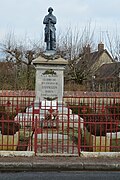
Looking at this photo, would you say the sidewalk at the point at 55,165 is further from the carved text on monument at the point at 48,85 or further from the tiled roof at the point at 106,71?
the tiled roof at the point at 106,71

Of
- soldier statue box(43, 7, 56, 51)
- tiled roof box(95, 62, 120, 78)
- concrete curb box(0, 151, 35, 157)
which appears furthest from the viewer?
tiled roof box(95, 62, 120, 78)

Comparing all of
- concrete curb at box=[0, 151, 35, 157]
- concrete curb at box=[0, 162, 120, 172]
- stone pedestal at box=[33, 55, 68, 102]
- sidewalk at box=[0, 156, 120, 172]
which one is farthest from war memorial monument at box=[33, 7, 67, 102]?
concrete curb at box=[0, 162, 120, 172]

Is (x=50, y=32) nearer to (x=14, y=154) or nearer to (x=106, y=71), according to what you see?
(x=14, y=154)

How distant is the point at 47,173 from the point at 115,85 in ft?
95.9

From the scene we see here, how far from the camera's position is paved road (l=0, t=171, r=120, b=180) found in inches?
242

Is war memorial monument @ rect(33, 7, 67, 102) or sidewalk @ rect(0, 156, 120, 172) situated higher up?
war memorial monument @ rect(33, 7, 67, 102)

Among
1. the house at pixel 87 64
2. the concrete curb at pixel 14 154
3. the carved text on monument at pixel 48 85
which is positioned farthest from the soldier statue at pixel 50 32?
the house at pixel 87 64

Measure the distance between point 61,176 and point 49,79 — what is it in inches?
323

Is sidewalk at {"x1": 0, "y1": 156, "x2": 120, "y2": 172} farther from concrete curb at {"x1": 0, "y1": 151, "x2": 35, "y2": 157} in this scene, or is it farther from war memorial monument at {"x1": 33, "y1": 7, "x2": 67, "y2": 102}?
war memorial monument at {"x1": 33, "y1": 7, "x2": 67, "y2": 102}

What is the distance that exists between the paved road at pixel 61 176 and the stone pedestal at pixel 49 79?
7655mm

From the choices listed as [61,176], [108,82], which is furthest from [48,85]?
[108,82]

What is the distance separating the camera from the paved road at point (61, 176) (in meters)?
6.15

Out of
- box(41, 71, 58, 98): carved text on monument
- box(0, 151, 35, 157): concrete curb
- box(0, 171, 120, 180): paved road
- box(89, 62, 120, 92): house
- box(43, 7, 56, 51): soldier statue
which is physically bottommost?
box(0, 171, 120, 180): paved road

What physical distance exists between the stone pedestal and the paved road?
765 centimetres
